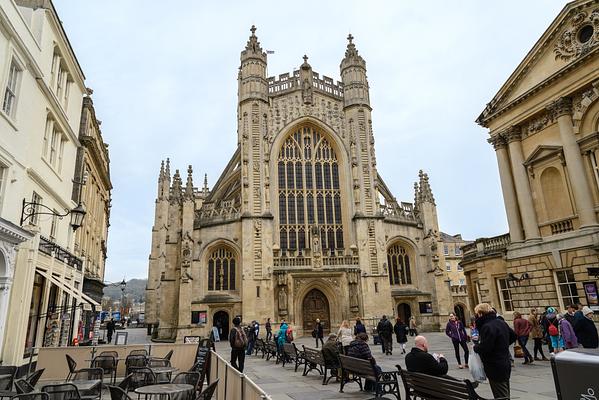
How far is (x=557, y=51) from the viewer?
55.1ft

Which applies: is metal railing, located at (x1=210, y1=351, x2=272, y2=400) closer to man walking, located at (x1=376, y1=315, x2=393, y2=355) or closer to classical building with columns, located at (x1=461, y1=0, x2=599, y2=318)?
man walking, located at (x1=376, y1=315, x2=393, y2=355)

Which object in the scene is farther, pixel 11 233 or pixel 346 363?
pixel 11 233

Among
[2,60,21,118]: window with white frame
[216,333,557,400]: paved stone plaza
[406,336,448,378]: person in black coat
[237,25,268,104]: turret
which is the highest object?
[237,25,268,104]: turret

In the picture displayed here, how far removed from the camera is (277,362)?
1433 cm

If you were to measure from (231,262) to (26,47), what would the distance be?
19.7 meters

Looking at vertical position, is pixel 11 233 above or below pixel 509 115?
below

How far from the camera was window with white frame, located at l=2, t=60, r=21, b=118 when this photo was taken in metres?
10.5

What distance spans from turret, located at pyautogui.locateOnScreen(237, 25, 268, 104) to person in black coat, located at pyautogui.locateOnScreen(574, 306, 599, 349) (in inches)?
1008

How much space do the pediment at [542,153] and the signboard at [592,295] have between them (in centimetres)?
567

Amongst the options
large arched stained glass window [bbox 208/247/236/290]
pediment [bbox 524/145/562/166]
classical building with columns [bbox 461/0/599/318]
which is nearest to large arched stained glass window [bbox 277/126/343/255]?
large arched stained glass window [bbox 208/247/236/290]

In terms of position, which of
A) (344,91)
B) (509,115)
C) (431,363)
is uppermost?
(344,91)

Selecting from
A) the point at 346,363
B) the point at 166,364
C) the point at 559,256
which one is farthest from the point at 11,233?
the point at 559,256

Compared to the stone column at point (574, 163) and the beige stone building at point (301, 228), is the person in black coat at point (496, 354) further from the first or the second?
the beige stone building at point (301, 228)

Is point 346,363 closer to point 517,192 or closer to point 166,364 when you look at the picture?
point 166,364
